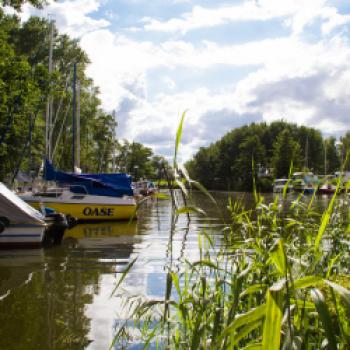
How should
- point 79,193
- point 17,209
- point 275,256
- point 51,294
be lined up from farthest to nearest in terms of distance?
point 79,193
point 17,209
point 51,294
point 275,256

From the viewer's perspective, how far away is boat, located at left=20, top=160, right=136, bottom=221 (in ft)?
68.0

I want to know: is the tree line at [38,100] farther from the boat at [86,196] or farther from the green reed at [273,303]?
the boat at [86,196]

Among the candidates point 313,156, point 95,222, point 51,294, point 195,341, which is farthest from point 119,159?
point 195,341

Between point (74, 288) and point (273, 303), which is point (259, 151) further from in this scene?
point (273, 303)

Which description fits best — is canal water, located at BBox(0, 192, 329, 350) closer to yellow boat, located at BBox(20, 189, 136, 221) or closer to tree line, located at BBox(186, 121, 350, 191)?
yellow boat, located at BBox(20, 189, 136, 221)

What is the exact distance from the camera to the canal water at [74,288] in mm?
5941

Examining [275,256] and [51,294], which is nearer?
[275,256]

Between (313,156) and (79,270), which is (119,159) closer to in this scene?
(313,156)

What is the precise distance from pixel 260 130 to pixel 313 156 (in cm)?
1364

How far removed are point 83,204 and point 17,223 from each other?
814 cm

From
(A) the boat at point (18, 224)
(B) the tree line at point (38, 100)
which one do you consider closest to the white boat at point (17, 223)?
(A) the boat at point (18, 224)

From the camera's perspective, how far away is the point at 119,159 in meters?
82.9

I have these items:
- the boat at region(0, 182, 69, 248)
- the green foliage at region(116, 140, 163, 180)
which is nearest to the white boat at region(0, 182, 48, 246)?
the boat at region(0, 182, 69, 248)

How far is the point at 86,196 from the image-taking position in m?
21.1
